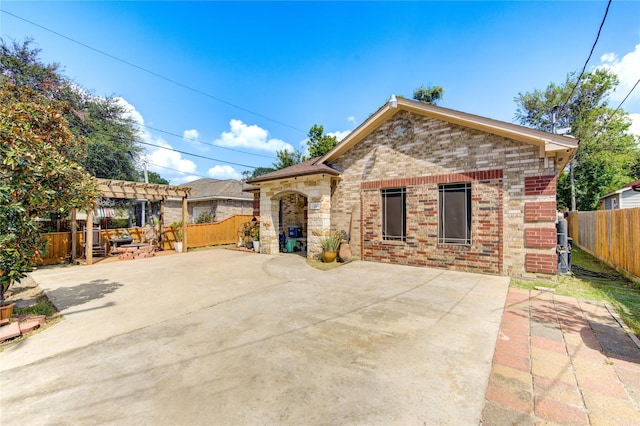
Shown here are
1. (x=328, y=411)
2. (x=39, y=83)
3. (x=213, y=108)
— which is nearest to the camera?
(x=328, y=411)

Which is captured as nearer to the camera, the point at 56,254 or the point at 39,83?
the point at 56,254

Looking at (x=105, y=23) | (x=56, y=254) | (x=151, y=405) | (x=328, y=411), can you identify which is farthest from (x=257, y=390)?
(x=105, y=23)

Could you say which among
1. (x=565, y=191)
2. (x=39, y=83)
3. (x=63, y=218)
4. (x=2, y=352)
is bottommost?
(x=2, y=352)

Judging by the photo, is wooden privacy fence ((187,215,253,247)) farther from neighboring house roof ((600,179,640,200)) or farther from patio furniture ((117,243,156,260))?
neighboring house roof ((600,179,640,200))

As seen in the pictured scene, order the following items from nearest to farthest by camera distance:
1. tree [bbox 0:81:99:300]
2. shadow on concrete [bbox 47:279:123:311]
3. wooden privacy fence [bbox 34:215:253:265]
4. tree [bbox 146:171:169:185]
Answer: tree [bbox 0:81:99:300] → shadow on concrete [bbox 47:279:123:311] → wooden privacy fence [bbox 34:215:253:265] → tree [bbox 146:171:169:185]

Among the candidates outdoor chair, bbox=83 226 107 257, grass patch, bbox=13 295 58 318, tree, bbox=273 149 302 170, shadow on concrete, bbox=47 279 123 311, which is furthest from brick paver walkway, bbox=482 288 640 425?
tree, bbox=273 149 302 170

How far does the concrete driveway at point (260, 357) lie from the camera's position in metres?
2.24

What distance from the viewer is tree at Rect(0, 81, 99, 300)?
380 centimetres

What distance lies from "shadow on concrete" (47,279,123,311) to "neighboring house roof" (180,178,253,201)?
1188 centimetres

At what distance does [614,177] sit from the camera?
20109mm

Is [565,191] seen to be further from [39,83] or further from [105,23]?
[39,83]

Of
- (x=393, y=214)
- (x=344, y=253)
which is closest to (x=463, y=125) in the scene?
(x=393, y=214)

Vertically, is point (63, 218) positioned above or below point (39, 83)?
below

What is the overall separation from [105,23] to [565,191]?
32648mm
